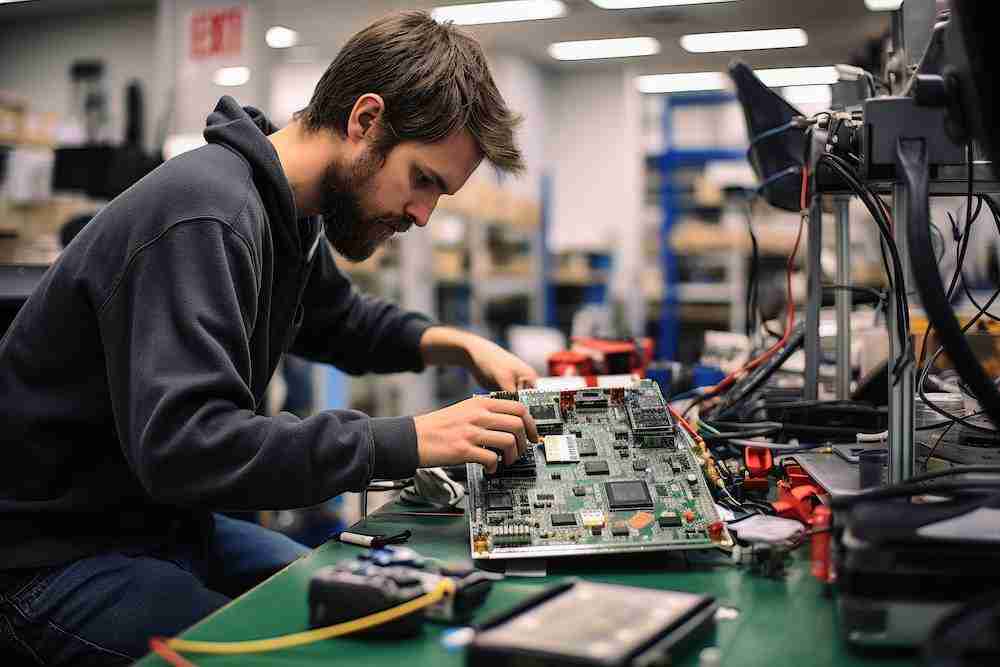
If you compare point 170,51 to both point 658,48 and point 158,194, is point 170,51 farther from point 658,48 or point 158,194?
point 158,194

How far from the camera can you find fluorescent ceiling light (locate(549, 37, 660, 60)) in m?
7.92

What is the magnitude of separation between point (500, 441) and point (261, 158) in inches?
19.8

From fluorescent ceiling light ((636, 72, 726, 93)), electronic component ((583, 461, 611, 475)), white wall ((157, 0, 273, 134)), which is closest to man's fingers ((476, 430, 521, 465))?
electronic component ((583, 461, 611, 475))

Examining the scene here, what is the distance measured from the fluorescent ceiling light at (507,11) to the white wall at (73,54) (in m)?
2.79

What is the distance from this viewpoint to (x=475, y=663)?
632 mm

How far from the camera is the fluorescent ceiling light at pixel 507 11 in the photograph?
6.65 metres

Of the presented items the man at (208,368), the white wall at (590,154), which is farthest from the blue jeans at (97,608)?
the white wall at (590,154)

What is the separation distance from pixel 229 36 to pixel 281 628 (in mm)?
5269

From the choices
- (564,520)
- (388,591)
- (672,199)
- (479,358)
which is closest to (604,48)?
(672,199)

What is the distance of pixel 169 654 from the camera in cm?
70

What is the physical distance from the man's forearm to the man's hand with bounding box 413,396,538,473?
0.58m

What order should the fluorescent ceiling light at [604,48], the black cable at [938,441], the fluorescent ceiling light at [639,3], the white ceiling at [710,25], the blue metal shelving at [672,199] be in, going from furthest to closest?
1. the fluorescent ceiling light at [604,48]
2. the blue metal shelving at [672,199]
3. the white ceiling at [710,25]
4. the fluorescent ceiling light at [639,3]
5. the black cable at [938,441]

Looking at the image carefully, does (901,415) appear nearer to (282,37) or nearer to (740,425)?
(740,425)

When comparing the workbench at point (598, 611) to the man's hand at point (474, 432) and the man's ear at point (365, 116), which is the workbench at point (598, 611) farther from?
the man's ear at point (365, 116)
